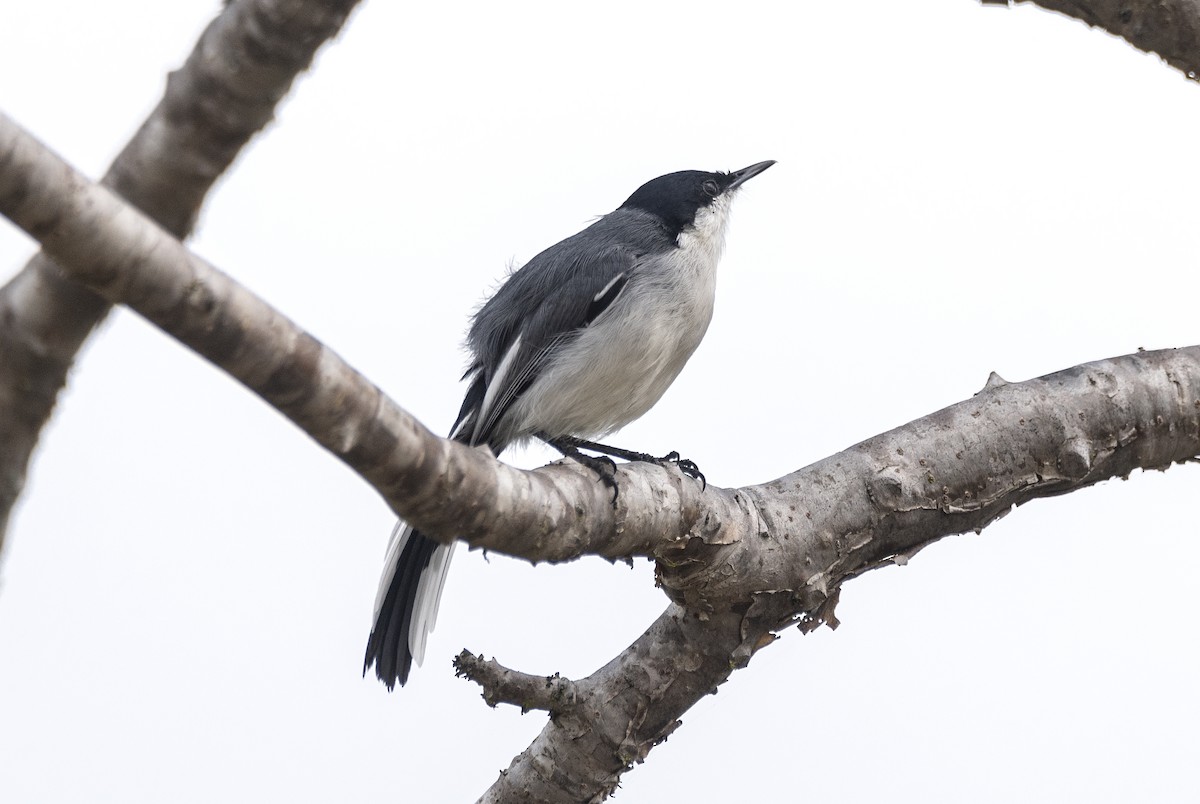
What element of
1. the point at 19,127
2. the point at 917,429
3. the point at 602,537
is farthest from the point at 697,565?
the point at 19,127

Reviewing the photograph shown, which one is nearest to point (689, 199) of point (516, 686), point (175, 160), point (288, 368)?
point (516, 686)

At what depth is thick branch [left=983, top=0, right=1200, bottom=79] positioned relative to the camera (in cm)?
391

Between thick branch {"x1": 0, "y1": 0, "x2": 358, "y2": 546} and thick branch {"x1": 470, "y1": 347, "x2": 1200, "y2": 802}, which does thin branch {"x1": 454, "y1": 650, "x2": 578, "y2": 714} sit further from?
thick branch {"x1": 0, "y1": 0, "x2": 358, "y2": 546}

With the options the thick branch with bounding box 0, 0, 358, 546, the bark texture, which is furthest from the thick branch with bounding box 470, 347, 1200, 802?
the thick branch with bounding box 0, 0, 358, 546

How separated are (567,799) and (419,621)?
811 millimetres

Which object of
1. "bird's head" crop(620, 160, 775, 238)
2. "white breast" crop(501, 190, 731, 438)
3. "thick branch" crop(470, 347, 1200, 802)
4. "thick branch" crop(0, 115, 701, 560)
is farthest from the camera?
"bird's head" crop(620, 160, 775, 238)

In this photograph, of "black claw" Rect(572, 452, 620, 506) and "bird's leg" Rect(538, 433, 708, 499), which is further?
"bird's leg" Rect(538, 433, 708, 499)

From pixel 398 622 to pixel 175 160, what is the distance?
2347 mm

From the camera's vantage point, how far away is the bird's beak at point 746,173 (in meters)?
5.76

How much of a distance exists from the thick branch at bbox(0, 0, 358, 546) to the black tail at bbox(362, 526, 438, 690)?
210 cm

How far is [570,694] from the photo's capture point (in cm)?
381

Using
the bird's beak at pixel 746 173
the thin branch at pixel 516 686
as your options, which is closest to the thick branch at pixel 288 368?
the thin branch at pixel 516 686

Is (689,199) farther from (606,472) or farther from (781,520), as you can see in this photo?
(606,472)

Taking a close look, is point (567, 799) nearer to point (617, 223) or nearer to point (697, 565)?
point (697, 565)
